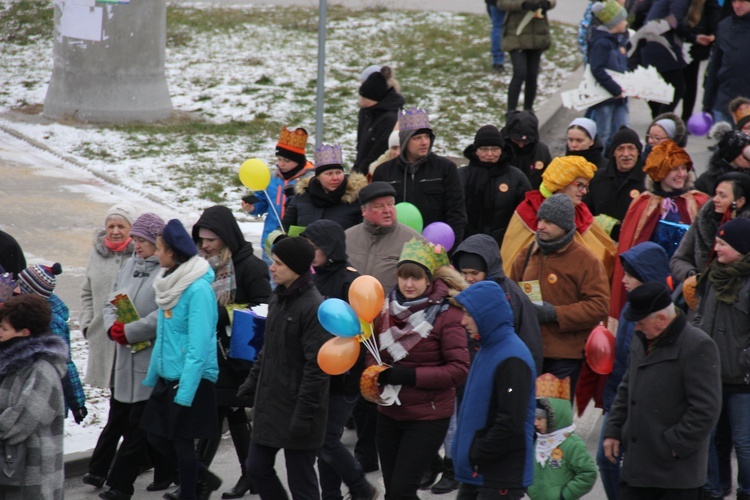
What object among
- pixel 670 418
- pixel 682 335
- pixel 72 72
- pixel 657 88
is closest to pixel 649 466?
pixel 670 418

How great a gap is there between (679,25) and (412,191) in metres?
6.59

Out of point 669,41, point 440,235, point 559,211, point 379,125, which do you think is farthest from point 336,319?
point 669,41

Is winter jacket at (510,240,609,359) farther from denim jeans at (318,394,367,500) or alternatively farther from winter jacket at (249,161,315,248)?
winter jacket at (249,161,315,248)

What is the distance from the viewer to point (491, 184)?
8.91 meters

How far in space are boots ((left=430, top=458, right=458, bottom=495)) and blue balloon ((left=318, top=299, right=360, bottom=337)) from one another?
5.15 ft

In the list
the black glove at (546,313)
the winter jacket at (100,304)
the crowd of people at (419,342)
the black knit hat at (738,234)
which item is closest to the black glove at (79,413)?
the crowd of people at (419,342)

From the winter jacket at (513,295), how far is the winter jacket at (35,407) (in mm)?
2281

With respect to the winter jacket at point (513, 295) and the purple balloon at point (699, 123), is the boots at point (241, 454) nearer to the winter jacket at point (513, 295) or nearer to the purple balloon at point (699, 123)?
the winter jacket at point (513, 295)

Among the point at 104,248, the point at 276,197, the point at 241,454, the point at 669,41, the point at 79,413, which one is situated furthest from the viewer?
the point at 669,41

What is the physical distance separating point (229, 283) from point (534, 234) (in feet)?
7.28

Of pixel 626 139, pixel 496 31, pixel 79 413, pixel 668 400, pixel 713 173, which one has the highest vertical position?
pixel 496 31

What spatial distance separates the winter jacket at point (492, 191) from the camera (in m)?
8.86

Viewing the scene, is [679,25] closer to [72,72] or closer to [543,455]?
[72,72]

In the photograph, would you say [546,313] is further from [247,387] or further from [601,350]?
[247,387]
